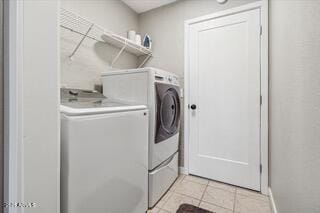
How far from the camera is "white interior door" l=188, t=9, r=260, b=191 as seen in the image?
1.77 metres

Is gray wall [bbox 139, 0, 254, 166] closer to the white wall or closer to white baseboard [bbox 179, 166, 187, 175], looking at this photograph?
white baseboard [bbox 179, 166, 187, 175]

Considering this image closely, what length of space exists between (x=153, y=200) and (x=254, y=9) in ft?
7.79

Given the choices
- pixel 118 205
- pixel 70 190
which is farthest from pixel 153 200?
pixel 70 190

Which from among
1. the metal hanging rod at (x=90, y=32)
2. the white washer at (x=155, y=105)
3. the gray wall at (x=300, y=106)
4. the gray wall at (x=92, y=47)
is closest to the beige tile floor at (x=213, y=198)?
the white washer at (x=155, y=105)

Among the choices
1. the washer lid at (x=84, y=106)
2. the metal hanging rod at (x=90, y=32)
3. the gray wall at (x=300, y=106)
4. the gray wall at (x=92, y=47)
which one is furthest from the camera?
the gray wall at (x=92, y=47)

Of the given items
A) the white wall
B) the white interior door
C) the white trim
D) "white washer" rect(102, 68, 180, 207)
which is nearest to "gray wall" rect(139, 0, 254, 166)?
→ the white interior door

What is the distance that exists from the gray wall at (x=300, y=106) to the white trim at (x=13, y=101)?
119 cm

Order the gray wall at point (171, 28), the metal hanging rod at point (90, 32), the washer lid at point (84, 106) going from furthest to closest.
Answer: the gray wall at point (171, 28) → the metal hanging rod at point (90, 32) → the washer lid at point (84, 106)

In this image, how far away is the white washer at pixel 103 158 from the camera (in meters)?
0.77

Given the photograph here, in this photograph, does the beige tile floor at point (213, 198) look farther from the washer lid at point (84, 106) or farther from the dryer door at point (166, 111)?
the washer lid at point (84, 106)

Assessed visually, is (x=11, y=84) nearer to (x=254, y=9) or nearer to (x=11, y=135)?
(x=11, y=135)

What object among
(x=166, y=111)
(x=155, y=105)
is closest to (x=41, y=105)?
(x=155, y=105)

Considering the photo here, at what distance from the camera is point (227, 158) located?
75.4 inches

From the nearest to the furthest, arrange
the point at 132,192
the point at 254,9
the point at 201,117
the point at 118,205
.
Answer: the point at 118,205 < the point at 132,192 < the point at 254,9 < the point at 201,117
